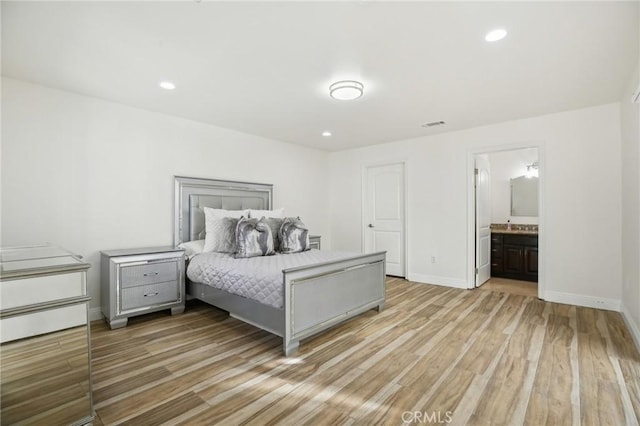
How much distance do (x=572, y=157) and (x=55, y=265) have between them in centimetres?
496

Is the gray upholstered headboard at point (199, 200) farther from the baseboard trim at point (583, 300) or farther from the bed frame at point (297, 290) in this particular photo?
the baseboard trim at point (583, 300)

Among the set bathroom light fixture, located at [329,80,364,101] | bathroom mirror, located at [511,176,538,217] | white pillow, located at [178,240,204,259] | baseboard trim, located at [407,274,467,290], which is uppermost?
bathroom light fixture, located at [329,80,364,101]

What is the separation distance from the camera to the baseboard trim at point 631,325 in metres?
2.44

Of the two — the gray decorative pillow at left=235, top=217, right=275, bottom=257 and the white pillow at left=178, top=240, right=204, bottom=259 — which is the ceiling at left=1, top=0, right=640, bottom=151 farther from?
the white pillow at left=178, top=240, right=204, bottom=259

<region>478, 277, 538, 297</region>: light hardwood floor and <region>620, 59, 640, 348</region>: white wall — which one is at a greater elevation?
<region>620, 59, 640, 348</region>: white wall

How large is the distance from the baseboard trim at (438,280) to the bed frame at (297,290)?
1.69 meters

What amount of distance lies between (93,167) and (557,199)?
17.8ft

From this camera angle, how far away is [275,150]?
495cm

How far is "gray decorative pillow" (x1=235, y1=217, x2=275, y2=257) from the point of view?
320cm

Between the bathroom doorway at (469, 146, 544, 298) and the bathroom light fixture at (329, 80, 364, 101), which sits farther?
the bathroom doorway at (469, 146, 544, 298)

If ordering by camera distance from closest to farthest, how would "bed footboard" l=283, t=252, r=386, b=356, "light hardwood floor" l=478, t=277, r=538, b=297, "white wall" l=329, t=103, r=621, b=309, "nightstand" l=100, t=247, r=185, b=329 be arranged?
"bed footboard" l=283, t=252, r=386, b=356
"nightstand" l=100, t=247, r=185, b=329
"white wall" l=329, t=103, r=621, b=309
"light hardwood floor" l=478, t=277, r=538, b=297

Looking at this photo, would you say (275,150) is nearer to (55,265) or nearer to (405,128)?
(405,128)

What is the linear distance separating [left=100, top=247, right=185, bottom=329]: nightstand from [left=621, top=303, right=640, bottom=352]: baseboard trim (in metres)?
4.34

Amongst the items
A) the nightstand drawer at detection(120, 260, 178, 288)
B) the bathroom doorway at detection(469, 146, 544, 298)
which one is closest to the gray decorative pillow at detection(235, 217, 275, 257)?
the nightstand drawer at detection(120, 260, 178, 288)
